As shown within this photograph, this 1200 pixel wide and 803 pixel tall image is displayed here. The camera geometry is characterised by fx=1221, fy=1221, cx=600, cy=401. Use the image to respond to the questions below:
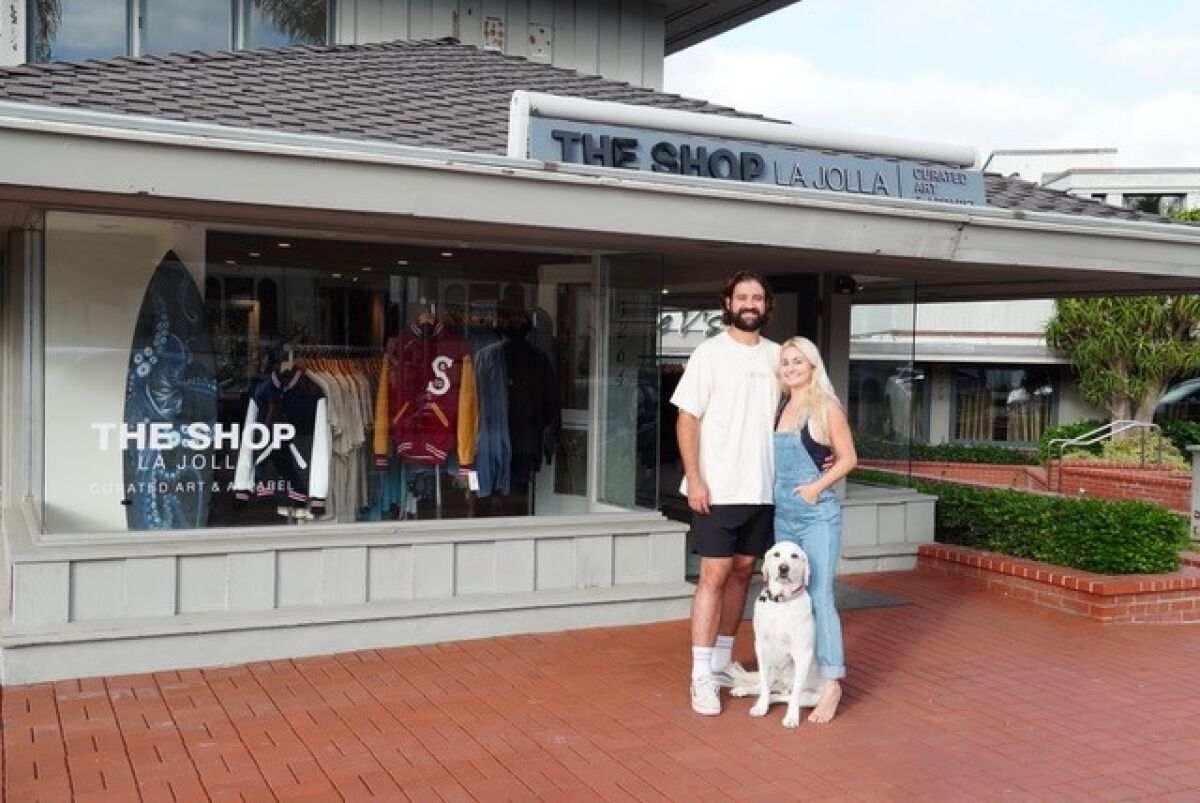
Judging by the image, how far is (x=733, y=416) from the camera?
5.95 metres

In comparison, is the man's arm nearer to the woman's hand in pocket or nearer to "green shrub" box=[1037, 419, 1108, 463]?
the woman's hand in pocket

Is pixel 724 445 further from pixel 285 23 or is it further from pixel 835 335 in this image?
Result: pixel 285 23

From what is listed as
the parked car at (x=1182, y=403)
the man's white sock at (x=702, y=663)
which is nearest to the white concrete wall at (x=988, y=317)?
the parked car at (x=1182, y=403)

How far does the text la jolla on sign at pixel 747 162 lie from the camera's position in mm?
6625

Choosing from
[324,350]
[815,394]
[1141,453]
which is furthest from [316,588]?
[1141,453]

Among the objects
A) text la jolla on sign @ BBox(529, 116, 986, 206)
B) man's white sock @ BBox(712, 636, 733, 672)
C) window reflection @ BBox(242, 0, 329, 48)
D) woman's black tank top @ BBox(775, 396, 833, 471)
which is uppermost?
window reflection @ BBox(242, 0, 329, 48)

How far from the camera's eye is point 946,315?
1041 inches

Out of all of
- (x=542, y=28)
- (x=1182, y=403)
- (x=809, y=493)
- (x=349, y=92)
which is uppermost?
(x=542, y=28)

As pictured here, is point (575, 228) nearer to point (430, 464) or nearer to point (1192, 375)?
point (430, 464)

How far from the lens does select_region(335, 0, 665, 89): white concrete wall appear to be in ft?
38.7

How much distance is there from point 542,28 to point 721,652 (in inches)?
318

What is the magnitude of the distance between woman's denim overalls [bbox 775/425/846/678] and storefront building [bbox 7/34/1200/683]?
1540mm

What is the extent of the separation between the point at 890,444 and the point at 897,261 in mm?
2804

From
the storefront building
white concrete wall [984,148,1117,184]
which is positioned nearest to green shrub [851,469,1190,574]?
the storefront building
